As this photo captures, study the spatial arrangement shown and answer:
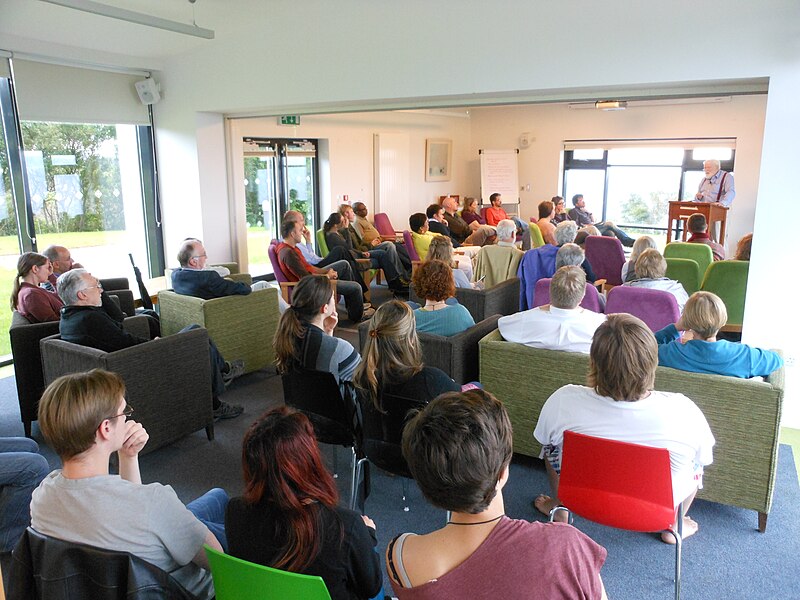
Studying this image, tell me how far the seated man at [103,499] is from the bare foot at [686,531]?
2119mm

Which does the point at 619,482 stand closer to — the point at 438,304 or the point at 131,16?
the point at 438,304

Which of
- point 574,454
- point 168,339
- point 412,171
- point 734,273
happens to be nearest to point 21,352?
point 168,339

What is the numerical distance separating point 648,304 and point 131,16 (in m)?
5.01

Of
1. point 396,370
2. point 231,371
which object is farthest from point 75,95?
point 396,370

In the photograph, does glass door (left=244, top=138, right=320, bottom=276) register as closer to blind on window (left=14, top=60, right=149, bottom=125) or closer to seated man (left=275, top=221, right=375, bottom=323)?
blind on window (left=14, top=60, right=149, bottom=125)

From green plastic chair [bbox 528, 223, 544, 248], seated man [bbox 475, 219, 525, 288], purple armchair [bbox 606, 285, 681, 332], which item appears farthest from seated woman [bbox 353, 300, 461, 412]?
green plastic chair [bbox 528, 223, 544, 248]

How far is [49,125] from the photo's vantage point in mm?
6578

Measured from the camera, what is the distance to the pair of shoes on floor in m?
4.83

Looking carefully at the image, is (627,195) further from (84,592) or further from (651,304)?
(84,592)

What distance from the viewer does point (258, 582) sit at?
1.55m

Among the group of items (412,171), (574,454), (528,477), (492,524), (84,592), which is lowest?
(528,477)

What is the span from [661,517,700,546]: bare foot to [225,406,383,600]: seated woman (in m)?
1.86

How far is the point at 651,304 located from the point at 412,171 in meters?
7.68

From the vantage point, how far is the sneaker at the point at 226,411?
4.42 meters
